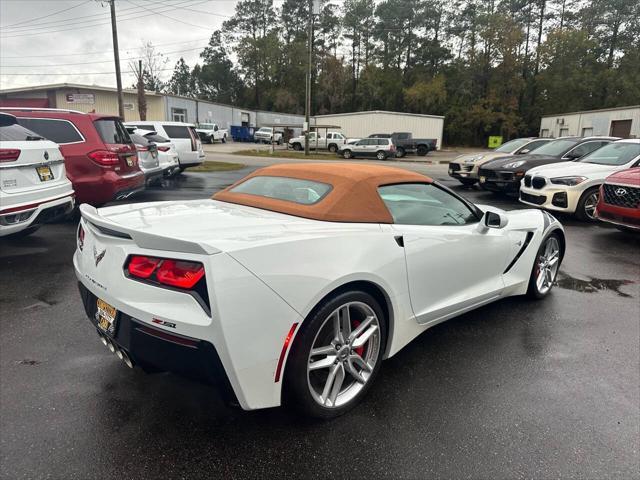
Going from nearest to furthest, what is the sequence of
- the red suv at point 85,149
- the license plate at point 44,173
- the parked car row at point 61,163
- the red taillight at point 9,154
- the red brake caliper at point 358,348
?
1. the red brake caliper at point 358,348
2. the red taillight at point 9,154
3. the parked car row at point 61,163
4. the license plate at point 44,173
5. the red suv at point 85,149

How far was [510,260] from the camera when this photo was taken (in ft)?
11.9

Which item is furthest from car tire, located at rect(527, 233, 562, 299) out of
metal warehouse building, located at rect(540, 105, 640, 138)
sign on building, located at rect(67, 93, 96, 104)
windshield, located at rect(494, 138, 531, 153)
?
sign on building, located at rect(67, 93, 96, 104)

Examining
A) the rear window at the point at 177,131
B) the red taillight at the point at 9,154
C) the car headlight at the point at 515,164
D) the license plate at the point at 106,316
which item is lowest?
the license plate at the point at 106,316

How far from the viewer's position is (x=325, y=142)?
112 feet

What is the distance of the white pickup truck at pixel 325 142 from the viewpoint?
3347cm

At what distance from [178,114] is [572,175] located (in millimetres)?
38830

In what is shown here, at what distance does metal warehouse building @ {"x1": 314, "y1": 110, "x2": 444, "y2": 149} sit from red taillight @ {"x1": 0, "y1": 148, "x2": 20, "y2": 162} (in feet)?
129

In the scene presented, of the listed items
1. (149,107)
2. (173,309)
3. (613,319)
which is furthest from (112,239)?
(149,107)

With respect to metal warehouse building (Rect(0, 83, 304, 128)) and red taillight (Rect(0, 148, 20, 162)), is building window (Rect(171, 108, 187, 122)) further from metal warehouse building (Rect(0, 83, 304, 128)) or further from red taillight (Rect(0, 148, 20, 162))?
red taillight (Rect(0, 148, 20, 162))

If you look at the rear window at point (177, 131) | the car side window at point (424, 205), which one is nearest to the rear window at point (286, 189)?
the car side window at point (424, 205)

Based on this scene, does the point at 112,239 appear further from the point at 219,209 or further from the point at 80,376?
the point at 80,376

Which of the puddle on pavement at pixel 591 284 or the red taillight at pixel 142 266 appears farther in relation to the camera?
the puddle on pavement at pixel 591 284

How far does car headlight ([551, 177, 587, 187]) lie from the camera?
8.16 metres

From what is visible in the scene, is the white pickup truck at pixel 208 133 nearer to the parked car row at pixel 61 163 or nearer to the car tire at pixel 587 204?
the parked car row at pixel 61 163
